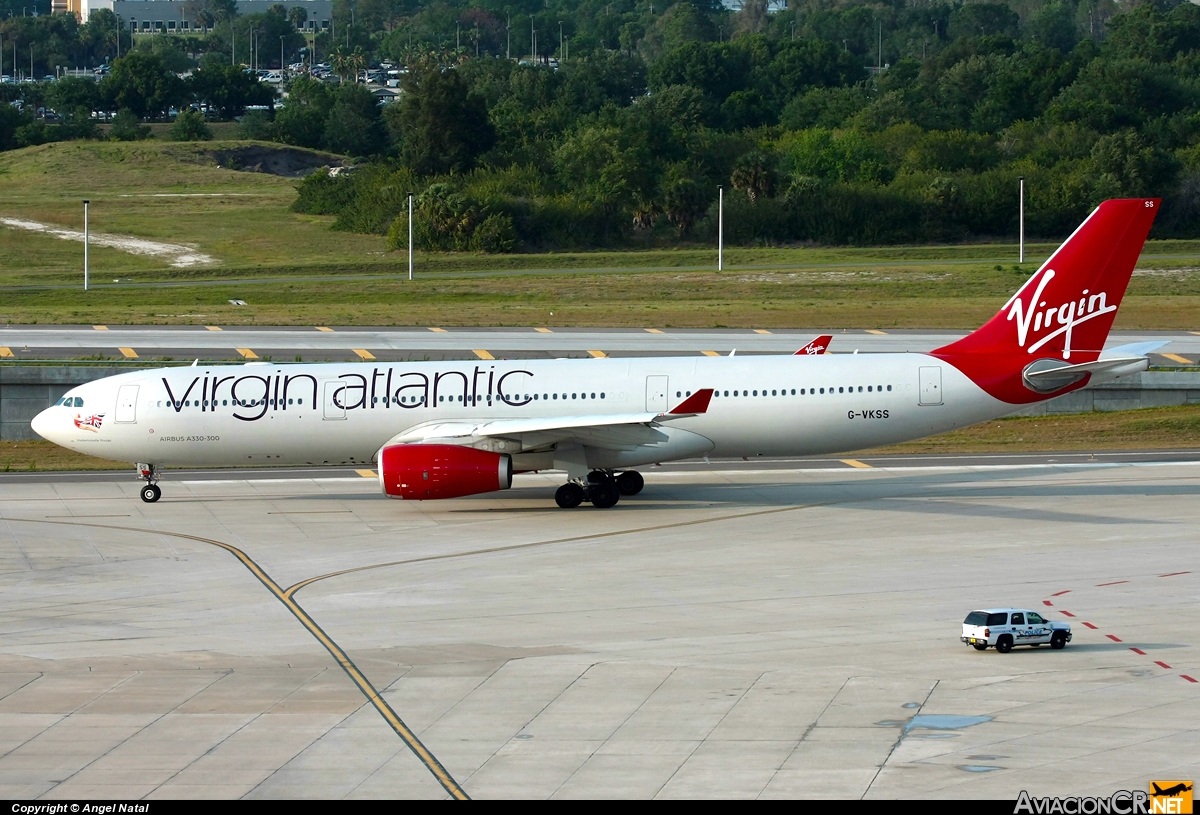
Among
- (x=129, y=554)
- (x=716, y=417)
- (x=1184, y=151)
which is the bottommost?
(x=129, y=554)

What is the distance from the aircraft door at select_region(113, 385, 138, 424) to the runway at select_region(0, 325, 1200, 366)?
54.7ft

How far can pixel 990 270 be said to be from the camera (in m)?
93.1

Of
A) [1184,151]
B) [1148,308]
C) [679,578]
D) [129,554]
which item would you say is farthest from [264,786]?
[1184,151]

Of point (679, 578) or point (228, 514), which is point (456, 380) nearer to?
point (228, 514)

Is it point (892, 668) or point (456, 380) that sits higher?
point (456, 380)

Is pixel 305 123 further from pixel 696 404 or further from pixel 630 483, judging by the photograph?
pixel 696 404

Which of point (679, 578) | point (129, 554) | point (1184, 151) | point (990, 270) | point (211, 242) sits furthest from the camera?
point (1184, 151)

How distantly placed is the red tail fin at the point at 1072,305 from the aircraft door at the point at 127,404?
73.5 feet

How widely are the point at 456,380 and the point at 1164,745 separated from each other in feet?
79.8

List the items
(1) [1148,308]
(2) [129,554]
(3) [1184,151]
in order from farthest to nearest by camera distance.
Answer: (3) [1184,151] < (1) [1148,308] < (2) [129,554]

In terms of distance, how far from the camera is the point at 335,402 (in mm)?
39688

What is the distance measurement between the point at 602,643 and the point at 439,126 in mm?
112802

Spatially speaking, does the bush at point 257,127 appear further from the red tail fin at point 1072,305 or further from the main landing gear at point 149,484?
the red tail fin at point 1072,305

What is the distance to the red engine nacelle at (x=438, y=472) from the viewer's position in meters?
36.7
